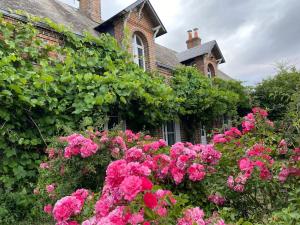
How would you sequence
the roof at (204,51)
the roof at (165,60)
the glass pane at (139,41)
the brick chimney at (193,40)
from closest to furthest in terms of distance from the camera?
1. the glass pane at (139,41)
2. the roof at (165,60)
3. the roof at (204,51)
4. the brick chimney at (193,40)

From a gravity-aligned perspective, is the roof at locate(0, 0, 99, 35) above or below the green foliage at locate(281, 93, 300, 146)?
above

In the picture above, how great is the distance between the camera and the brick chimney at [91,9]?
1329 cm

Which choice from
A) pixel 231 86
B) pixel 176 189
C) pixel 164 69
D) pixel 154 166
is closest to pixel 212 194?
pixel 176 189

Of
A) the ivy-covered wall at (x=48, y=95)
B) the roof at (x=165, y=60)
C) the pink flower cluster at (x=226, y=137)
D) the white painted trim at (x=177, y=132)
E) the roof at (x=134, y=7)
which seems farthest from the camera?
the roof at (x=165, y=60)

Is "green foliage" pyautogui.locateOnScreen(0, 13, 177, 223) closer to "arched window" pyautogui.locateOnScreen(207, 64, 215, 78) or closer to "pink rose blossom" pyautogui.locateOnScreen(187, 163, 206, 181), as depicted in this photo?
"pink rose blossom" pyautogui.locateOnScreen(187, 163, 206, 181)

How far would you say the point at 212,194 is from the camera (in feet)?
10.8

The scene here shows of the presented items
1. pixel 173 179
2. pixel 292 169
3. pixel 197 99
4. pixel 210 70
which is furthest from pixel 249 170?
pixel 210 70

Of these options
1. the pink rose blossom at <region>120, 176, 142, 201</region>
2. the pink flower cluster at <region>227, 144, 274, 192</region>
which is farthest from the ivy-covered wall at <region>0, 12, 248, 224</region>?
the pink rose blossom at <region>120, 176, 142, 201</region>

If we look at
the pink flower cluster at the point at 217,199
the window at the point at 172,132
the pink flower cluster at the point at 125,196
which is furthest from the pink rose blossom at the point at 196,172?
the window at the point at 172,132

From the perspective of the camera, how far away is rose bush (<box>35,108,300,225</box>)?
2.02 meters

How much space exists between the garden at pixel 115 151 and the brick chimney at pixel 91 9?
15.9ft

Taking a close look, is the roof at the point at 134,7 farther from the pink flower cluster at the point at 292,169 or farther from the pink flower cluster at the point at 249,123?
the pink flower cluster at the point at 292,169

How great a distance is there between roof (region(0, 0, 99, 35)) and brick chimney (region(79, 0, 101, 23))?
0.81 metres

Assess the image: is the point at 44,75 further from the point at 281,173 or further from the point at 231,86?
the point at 231,86
